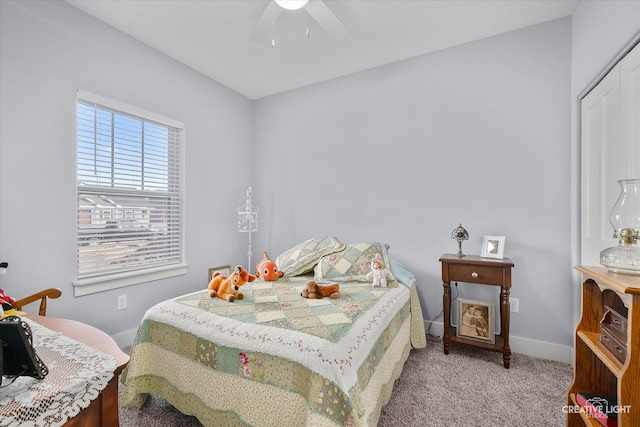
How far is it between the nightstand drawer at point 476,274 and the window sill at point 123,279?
8.30 ft

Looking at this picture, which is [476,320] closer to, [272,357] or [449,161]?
[449,161]

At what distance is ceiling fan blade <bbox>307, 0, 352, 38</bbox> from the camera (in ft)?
6.00

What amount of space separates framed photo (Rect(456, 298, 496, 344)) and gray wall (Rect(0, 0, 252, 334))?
104 inches

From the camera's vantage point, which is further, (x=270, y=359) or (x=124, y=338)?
(x=124, y=338)

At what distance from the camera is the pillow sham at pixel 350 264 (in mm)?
2379

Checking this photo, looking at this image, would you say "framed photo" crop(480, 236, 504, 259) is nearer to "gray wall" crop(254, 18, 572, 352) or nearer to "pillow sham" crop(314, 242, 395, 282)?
"gray wall" crop(254, 18, 572, 352)

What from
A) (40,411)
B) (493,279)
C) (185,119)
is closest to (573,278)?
(493,279)

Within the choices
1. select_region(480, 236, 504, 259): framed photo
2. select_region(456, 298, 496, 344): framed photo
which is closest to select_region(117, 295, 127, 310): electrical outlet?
select_region(456, 298, 496, 344): framed photo

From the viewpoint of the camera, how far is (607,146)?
5.62ft

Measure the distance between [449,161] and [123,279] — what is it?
304 centimetres

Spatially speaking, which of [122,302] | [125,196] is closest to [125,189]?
[125,196]

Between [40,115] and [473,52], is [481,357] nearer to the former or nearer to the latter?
[473,52]

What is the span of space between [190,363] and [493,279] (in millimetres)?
2090

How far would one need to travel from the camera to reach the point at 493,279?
7.06 ft
